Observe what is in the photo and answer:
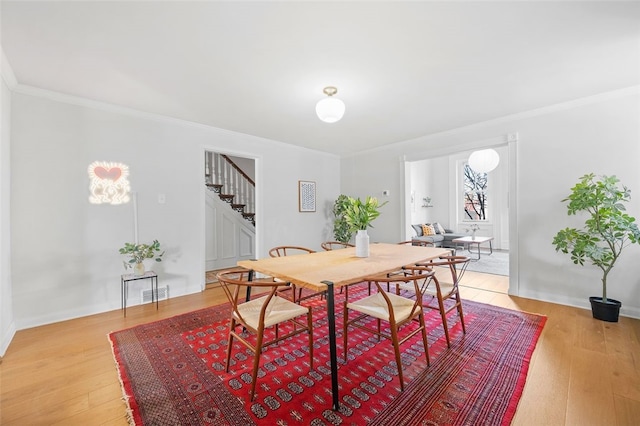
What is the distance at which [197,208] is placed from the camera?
12.3 ft

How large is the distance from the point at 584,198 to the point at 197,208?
14.9 ft

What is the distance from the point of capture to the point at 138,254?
309 cm

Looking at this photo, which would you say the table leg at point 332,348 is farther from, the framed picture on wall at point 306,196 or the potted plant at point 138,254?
the framed picture on wall at point 306,196

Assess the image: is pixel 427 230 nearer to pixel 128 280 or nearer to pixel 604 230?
pixel 604 230

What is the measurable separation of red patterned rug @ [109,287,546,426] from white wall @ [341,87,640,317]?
106 centimetres

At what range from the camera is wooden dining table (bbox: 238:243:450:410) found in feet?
5.05

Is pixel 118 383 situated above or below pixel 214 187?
below

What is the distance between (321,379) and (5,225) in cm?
306

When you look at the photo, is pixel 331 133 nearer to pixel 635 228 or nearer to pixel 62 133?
pixel 62 133

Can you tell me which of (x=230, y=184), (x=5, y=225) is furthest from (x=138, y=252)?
(x=230, y=184)

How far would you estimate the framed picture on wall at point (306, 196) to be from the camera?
510 centimetres

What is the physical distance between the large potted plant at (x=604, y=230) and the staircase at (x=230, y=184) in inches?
200

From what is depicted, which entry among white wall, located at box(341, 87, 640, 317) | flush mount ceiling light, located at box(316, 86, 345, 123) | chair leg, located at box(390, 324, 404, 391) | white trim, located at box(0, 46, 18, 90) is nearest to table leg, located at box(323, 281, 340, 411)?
chair leg, located at box(390, 324, 404, 391)

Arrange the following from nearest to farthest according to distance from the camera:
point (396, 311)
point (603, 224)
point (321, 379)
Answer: point (321, 379) < point (396, 311) < point (603, 224)
